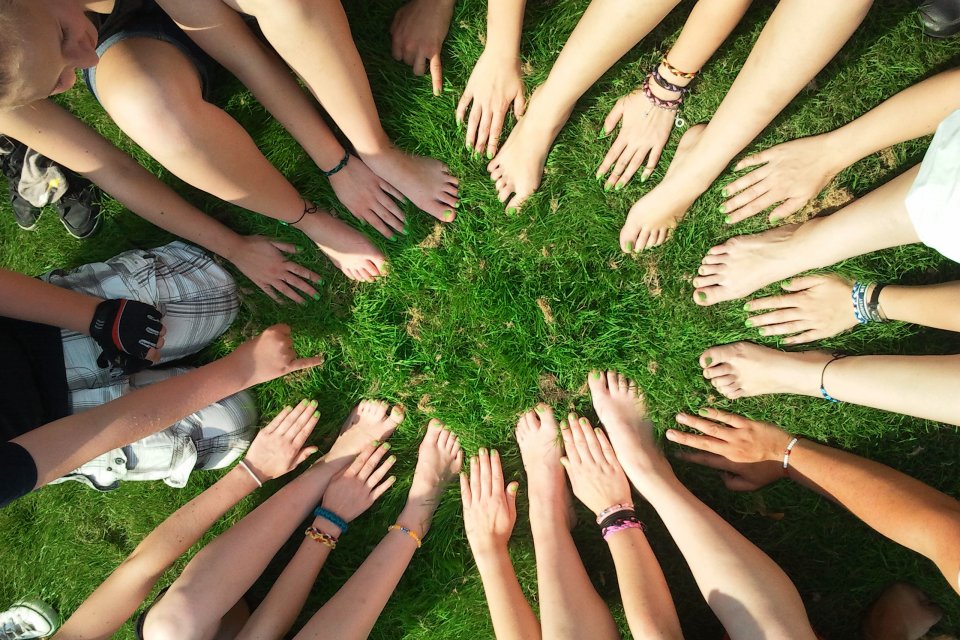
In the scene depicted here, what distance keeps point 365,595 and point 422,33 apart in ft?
7.04

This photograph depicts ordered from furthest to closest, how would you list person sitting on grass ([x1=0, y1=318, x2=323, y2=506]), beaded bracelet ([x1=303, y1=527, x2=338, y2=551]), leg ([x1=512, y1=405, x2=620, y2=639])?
beaded bracelet ([x1=303, y1=527, x2=338, y2=551]) → leg ([x1=512, y1=405, x2=620, y2=639]) → person sitting on grass ([x1=0, y1=318, x2=323, y2=506])

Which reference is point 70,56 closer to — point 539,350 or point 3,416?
point 3,416

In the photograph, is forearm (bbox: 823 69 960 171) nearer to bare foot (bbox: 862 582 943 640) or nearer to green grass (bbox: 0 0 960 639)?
green grass (bbox: 0 0 960 639)

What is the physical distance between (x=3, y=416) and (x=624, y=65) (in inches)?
94.8

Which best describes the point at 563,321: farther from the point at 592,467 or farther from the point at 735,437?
the point at 735,437

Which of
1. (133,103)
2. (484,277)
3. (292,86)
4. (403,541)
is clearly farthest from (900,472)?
(133,103)

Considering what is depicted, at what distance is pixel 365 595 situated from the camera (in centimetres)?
231

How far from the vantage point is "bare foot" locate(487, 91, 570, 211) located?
7.30ft

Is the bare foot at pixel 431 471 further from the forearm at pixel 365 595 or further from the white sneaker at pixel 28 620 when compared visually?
the white sneaker at pixel 28 620

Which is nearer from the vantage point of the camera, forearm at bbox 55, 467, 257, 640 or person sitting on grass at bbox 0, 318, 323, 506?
person sitting on grass at bbox 0, 318, 323, 506

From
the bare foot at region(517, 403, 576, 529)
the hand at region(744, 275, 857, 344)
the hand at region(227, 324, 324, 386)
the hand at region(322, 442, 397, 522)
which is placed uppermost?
the hand at region(744, 275, 857, 344)

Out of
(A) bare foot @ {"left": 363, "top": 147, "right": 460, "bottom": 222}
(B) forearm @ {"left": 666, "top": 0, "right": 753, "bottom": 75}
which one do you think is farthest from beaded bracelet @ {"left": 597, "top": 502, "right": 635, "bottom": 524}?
(B) forearm @ {"left": 666, "top": 0, "right": 753, "bottom": 75}

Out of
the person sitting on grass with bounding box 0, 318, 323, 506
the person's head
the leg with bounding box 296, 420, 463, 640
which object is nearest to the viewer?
the person's head

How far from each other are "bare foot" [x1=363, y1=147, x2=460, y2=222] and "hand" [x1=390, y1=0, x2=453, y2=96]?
289 millimetres
